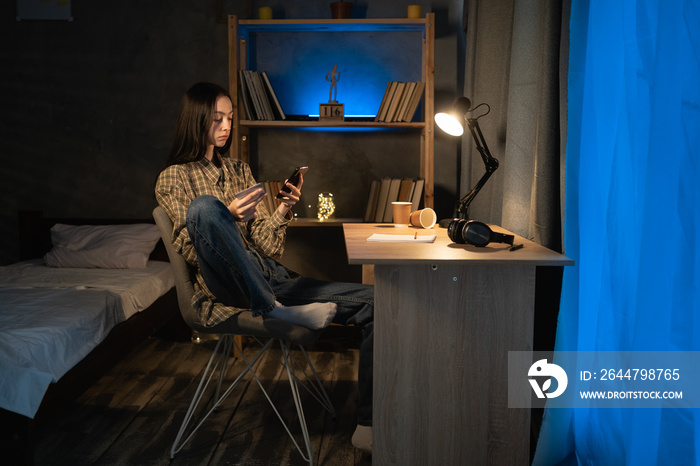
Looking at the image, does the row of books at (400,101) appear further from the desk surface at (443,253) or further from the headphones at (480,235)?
the headphones at (480,235)

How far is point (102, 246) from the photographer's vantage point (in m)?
3.31

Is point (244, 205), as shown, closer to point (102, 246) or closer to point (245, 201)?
point (245, 201)

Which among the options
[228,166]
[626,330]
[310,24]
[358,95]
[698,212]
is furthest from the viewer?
[358,95]

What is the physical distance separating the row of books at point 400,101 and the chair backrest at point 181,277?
161 centimetres

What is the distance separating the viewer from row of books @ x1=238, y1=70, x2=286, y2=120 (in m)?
3.32

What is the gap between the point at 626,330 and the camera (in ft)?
5.18

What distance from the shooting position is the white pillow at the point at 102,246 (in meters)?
3.27

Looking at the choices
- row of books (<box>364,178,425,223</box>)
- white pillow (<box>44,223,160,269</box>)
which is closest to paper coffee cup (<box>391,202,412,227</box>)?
row of books (<box>364,178,425,223</box>)

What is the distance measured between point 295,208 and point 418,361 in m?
2.08

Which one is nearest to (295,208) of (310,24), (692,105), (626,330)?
(310,24)

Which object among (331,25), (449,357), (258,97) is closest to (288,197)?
(449,357)

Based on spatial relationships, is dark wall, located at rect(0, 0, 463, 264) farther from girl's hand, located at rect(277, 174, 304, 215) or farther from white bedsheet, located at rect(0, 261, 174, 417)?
girl's hand, located at rect(277, 174, 304, 215)

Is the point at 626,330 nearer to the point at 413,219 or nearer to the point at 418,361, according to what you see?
the point at 418,361

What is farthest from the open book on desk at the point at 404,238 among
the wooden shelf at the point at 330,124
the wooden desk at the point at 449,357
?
the wooden shelf at the point at 330,124
